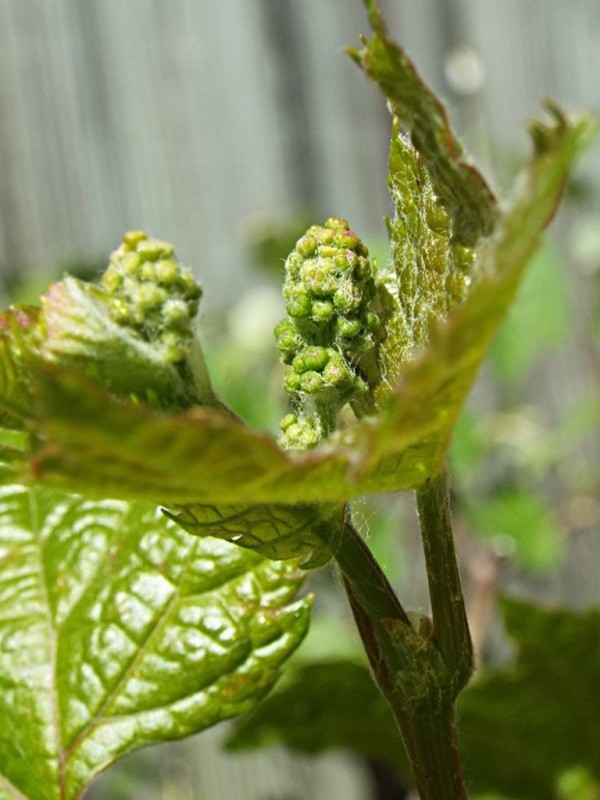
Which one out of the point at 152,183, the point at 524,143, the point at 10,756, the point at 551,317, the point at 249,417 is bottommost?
the point at 10,756

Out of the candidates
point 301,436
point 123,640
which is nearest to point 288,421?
point 301,436

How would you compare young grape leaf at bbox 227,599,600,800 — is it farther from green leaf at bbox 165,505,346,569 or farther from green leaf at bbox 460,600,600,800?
green leaf at bbox 165,505,346,569

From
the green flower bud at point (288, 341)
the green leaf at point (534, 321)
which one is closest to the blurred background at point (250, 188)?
the green leaf at point (534, 321)

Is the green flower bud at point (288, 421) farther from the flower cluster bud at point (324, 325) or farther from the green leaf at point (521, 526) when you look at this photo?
the green leaf at point (521, 526)

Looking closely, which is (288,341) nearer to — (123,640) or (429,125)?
(429,125)

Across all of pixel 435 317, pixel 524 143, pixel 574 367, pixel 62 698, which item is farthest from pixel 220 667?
pixel 574 367

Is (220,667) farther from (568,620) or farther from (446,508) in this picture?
(568,620)
